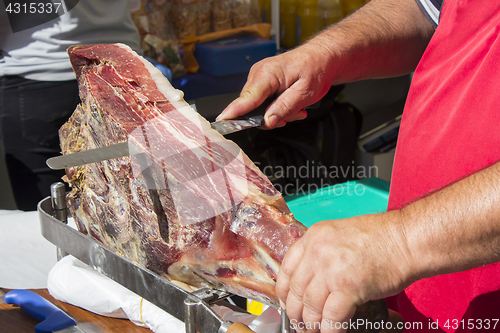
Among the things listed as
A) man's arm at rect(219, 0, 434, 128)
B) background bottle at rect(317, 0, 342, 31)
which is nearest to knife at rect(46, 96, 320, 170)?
man's arm at rect(219, 0, 434, 128)

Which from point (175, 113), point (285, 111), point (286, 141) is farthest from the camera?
point (286, 141)

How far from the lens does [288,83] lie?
1672mm

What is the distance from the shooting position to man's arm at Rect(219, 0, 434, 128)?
1639mm

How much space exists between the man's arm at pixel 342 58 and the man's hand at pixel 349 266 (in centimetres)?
73

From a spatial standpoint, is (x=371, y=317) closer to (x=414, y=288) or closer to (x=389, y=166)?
(x=414, y=288)

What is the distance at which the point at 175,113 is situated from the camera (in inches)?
54.7

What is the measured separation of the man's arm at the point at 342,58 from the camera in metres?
1.64

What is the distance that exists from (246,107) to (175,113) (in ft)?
0.87

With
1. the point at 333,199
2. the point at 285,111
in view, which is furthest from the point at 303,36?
the point at 285,111

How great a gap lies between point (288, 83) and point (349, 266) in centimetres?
95

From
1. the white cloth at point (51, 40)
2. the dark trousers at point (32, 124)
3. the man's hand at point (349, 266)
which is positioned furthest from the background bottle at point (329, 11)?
the man's hand at point (349, 266)

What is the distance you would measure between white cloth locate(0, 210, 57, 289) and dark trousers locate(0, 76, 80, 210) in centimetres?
61

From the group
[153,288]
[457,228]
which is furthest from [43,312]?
[457,228]

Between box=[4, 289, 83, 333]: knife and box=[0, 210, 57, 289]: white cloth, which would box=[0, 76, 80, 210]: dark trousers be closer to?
box=[0, 210, 57, 289]: white cloth
